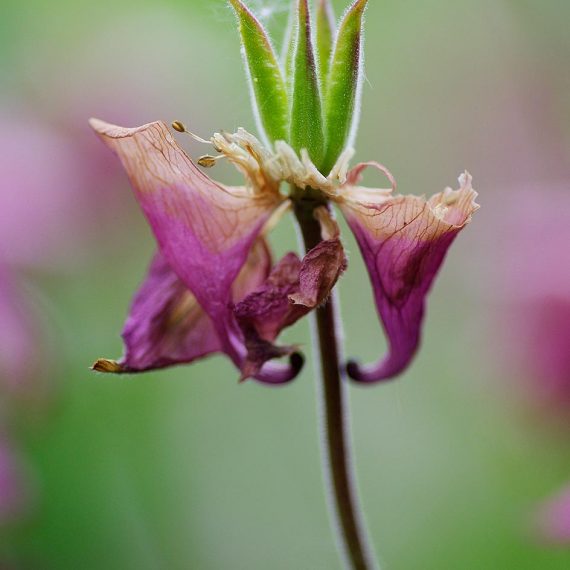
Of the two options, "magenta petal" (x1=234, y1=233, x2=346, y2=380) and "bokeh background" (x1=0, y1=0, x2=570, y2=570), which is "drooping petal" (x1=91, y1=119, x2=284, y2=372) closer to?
"magenta petal" (x1=234, y1=233, x2=346, y2=380)

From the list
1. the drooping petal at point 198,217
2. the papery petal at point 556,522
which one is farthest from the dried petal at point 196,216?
the papery petal at point 556,522

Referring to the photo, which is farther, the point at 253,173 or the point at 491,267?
the point at 491,267

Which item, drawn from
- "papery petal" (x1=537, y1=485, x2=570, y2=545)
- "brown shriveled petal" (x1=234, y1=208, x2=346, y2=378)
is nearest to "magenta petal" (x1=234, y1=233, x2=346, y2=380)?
"brown shriveled petal" (x1=234, y1=208, x2=346, y2=378)

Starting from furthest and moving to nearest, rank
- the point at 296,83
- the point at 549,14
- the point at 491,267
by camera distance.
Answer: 1. the point at 549,14
2. the point at 491,267
3. the point at 296,83

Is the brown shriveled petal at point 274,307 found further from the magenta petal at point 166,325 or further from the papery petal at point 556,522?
the papery petal at point 556,522

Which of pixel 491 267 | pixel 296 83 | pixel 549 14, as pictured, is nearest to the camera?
pixel 296 83

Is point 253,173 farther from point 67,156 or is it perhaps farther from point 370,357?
point 370,357

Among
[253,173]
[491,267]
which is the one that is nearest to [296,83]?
[253,173]

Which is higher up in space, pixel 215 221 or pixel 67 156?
pixel 67 156

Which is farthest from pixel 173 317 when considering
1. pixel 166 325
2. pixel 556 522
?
pixel 556 522
